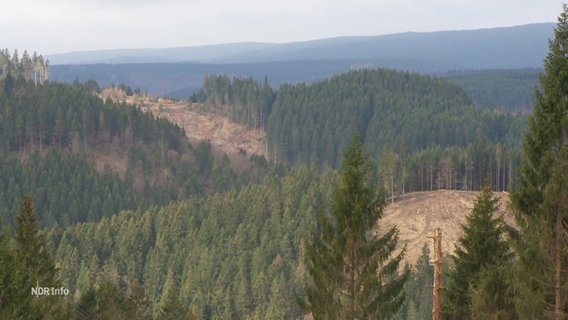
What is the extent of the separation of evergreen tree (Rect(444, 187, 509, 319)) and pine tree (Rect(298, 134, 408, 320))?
753 cm

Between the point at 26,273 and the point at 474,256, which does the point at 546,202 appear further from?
the point at 26,273

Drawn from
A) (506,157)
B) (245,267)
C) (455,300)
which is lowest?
(245,267)

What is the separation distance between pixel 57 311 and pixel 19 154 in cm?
16154

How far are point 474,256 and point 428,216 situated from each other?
302 feet

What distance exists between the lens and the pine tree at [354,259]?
2809 cm

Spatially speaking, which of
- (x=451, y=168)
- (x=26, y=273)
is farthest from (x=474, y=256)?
(x=451, y=168)

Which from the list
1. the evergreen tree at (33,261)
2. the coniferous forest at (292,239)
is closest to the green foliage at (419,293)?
the coniferous forest at (292,239)

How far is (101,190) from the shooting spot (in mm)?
180375

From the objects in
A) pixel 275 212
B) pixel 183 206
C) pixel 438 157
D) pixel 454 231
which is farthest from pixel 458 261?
pixel 438 157

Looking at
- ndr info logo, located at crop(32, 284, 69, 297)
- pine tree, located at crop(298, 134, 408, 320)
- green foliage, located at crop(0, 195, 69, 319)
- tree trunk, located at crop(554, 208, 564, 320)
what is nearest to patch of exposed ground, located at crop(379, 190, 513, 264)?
ndr info logo, located at crop(32, 284, 69, 297)

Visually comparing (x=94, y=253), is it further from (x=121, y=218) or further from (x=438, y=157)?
(x=438, y=157)

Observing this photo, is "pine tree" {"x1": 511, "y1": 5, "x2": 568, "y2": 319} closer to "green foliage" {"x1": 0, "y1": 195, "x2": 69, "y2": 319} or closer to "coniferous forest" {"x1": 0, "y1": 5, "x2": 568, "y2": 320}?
"coniferous forest" {"x1": 0, "y1": 5, "x2": 568, "y2": 320}

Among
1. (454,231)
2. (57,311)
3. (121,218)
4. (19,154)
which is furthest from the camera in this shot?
(19,154)

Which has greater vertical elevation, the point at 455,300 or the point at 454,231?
the point at 455,300
